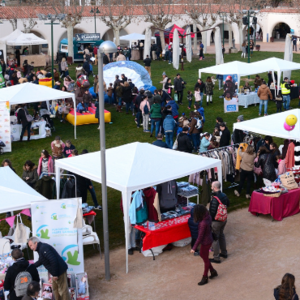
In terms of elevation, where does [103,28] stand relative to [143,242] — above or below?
above

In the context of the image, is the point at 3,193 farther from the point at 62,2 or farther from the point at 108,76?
the point at 62,2

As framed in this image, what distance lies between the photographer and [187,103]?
2156 centimetres

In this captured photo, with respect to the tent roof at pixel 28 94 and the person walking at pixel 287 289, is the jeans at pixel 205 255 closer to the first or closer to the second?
the person walking at pixel 287 289

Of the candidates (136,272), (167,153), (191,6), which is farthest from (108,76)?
(191,6)

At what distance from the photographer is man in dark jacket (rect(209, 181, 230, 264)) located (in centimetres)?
870

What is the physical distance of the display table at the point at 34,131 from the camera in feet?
55.3

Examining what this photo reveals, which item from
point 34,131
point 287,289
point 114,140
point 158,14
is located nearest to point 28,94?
point 34,131

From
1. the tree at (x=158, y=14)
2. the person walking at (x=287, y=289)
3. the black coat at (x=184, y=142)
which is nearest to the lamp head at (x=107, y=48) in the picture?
the person walking at (x=287, y=289)

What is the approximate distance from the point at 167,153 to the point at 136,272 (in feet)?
7.83

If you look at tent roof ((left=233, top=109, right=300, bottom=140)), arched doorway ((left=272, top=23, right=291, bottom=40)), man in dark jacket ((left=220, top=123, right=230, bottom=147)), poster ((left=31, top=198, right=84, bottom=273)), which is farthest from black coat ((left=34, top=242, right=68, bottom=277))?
arched doorway ((left=272, top=23, right=291, bottom=40))

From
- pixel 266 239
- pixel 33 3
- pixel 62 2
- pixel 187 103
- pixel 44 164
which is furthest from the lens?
pixel 33 3

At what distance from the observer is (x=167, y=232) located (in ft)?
30.7

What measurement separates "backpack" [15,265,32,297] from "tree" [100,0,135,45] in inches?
1236

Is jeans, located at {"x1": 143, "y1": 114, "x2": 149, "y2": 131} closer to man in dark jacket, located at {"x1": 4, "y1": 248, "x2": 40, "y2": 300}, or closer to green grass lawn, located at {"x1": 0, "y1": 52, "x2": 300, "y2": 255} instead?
green grass lawn, located at {"x1": 0, "y1": 52, "x2": 300, "y2": 255}
